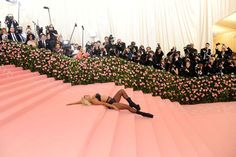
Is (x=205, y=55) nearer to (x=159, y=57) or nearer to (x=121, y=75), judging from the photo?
(x=159, y=57)

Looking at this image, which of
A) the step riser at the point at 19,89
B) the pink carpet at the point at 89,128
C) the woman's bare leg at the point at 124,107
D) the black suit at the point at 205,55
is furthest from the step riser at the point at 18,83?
the black suit at the point at 205,55

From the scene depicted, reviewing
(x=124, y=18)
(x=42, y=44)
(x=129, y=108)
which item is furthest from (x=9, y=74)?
(x=124, y=18)

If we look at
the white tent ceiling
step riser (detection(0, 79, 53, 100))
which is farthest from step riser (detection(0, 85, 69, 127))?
the white tent ceiling

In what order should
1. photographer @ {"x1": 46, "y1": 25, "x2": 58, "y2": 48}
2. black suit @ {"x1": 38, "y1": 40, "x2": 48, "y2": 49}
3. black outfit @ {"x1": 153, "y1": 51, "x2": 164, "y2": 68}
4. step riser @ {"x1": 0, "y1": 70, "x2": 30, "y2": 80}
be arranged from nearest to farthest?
1. step riser @ {"x1": 0, "y1": 70, "x2": 30, "y2": 80}
2. black suit @ {"x1": 38, "y1": 40, "x2": 48, "y2": 49}
3. photographer @ {"x1": 46, "y1": 25, "x2": 58, "y2": 48}
4. black outfit @ {"x1": 153, "y1": 51, "x2": 164, "y2": 68}

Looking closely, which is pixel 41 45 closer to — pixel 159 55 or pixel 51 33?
pixel 51 33

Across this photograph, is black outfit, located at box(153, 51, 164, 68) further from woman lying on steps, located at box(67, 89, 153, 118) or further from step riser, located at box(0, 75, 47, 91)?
woman lying on steps, located at box(67, 89, 153, 118)

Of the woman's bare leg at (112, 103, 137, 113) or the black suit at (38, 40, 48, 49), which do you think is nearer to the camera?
the woman's bare leg at (112, 103, 137, 113)

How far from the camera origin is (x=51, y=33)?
491 inches

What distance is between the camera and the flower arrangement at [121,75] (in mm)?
10594

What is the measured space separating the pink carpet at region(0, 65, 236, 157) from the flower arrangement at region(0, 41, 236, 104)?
0.80 m

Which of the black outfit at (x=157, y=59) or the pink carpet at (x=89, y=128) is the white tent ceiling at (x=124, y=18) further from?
the pink carpet at (x=89, y=128)

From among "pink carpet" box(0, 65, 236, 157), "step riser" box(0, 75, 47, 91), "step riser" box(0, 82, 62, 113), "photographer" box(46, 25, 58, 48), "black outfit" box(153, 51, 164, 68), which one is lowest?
"pink carpet" box(0, 65, 236, 157)

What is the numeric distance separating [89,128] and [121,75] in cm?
583

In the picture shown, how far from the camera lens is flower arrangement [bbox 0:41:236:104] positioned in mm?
10594
